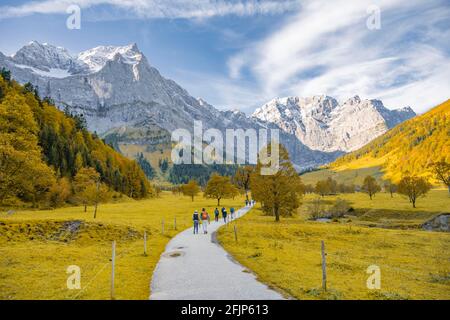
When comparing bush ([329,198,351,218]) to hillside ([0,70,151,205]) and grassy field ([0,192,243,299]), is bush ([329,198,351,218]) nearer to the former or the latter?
grassy field ([0,192,243,299])

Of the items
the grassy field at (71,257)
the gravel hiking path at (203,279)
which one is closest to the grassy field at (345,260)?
the gravel hiking path at (203,279)

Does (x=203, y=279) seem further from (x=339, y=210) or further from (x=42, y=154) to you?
(x=339, y=210)

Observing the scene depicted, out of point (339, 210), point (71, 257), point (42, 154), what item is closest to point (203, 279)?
point (71, 257)

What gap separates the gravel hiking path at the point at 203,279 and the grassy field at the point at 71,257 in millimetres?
924

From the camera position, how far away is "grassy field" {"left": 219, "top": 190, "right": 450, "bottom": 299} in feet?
55.8

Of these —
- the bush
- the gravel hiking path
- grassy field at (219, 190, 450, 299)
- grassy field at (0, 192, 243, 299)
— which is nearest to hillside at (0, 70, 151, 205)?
grassy field at (0, 192, 243, 299)

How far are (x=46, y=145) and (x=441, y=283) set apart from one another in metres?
107

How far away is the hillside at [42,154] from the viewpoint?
27.3m

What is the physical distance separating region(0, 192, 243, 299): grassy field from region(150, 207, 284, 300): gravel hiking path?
92cm

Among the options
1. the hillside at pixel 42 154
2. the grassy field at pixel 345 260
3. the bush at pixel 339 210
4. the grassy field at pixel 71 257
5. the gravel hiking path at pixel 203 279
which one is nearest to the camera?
the gravel hiking path at pixel 203 279

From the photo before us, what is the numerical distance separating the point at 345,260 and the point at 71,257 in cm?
2360

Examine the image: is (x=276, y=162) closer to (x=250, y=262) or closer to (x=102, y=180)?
(x=250, y=262)

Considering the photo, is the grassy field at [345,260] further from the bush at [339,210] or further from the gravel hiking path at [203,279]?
the bush at [339,210]
